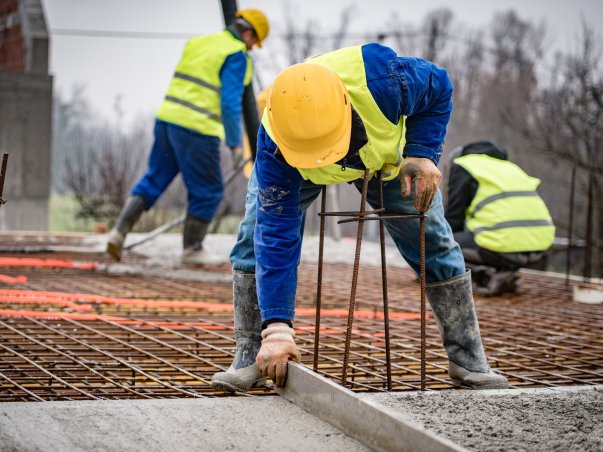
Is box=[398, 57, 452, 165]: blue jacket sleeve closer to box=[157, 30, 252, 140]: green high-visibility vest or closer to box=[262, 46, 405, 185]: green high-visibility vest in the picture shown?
box=[262, 46, 405, 185]: green high-visibility vest

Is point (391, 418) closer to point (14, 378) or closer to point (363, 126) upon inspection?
point (363, 126)

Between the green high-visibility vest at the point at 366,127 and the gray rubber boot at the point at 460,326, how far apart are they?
0.48 m

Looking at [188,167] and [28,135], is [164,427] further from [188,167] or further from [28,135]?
[28,135]

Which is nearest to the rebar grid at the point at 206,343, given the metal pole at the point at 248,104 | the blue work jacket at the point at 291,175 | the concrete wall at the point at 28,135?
the blue work jacket at the point at 291,175

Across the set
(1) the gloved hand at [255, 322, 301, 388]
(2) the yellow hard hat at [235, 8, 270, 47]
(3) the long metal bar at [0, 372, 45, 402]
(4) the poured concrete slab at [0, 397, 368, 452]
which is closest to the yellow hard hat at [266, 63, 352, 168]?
(1) the gloved hand at [255, 322, 301, 388]

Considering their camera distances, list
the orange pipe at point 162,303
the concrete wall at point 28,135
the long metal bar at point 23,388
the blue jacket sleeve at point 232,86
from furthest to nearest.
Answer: the concrete wall at point 28,135 → the blue jacket sleeve at point 232,86 → the orange pipe at point 162,303 → the long metal bar at point 23,388

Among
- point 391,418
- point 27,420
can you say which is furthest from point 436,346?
point 27,420

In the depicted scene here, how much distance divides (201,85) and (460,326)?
3.68 meters

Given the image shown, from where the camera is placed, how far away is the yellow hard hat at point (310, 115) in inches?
98.7

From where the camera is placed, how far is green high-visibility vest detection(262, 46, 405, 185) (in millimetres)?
2637

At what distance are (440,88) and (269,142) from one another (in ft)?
1.97

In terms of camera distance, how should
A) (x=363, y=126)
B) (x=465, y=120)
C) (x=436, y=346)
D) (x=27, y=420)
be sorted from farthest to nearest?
(x=465, y=120)
(x=436, y=346)
(x=363, y=126)
(x=27, y=420)

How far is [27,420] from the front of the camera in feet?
7.51

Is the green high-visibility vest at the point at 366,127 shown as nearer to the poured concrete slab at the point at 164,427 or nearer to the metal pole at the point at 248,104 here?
the poured concrete slab at the point at 164,427
